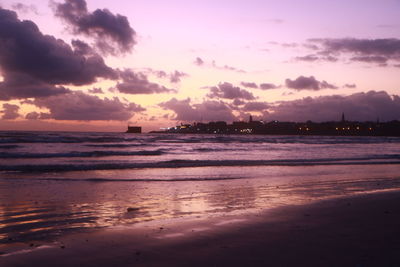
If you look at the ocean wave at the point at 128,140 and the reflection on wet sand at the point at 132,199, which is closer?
the reflection on wet sand at the point at 132,199

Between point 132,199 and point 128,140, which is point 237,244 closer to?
point 132,199

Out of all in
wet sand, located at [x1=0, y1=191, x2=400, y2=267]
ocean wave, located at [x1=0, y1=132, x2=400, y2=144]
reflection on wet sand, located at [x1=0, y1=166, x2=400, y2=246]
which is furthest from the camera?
ocean wave, located at [x1=0, y1=132, x2=400, y2=144]

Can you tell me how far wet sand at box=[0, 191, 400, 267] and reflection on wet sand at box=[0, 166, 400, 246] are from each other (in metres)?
0.78

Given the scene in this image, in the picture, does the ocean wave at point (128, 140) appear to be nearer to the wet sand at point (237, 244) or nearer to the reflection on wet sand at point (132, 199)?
the reflection on wet sand at point (132, 199)

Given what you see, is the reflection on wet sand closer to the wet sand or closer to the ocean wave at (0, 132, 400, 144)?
the wet sand

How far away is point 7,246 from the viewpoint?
599 cm

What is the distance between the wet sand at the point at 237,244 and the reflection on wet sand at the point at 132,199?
784 mm

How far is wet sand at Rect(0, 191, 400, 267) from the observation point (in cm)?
524

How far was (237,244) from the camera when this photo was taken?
6055 millimetres

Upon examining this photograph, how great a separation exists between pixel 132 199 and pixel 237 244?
540cm

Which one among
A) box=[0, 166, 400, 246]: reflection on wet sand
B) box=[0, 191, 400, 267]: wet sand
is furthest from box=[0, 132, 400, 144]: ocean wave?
box=[0, 191, 400, 267]: wet sand

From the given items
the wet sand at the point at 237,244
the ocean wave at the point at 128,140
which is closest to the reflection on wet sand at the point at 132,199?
the wet sand at the point at 237,244

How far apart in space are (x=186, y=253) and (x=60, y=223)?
3.40 metres

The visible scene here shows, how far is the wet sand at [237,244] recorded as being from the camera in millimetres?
5242
